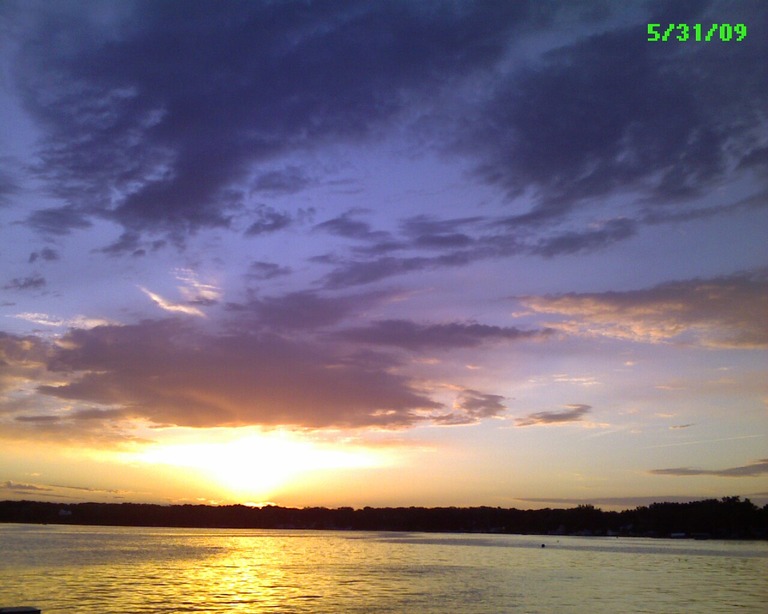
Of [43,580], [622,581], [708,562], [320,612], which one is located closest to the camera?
[320,612]

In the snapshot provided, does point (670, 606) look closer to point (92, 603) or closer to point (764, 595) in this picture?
point (764, 595)

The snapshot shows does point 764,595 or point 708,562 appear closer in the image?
point 764,595

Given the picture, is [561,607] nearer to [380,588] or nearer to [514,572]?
[380,588]

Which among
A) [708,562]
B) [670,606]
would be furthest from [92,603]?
[708,562]

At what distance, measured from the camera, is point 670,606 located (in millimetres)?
64625

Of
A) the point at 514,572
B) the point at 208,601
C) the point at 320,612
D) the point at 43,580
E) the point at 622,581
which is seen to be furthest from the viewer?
the point at 514,572

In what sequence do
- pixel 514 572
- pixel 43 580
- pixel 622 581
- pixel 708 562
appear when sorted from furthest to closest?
pixel 708 562, pixel 514 572, pixel 622 581, pixel 43 580

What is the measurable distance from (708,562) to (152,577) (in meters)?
104

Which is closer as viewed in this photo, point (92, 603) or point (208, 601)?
point (92, 603)

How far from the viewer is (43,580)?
7400 centimetres

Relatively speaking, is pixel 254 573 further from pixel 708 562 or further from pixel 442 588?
pixel 708 562

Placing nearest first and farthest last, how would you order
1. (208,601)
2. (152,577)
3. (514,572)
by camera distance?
(208,601)
(152,577)
(514,572)

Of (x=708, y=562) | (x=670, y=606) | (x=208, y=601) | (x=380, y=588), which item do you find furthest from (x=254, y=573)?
(x=708, y=562)

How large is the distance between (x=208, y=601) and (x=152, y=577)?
25.9 metres
